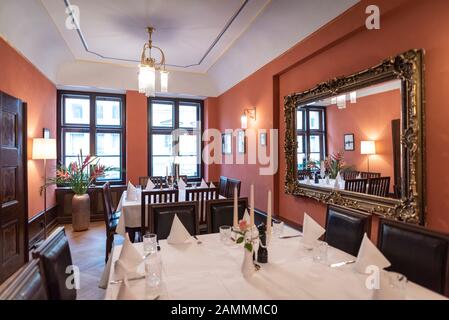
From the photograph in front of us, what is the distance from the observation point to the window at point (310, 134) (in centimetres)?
301

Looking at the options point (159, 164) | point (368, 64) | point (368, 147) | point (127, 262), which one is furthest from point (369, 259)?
point (159, 164)

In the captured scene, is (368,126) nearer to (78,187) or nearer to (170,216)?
(170,216)

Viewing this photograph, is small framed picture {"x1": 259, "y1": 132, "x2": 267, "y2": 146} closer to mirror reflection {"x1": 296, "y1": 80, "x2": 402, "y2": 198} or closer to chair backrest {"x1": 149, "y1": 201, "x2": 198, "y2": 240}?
mirror reflection {"x1": 296, "y1": 80, "x2": 402, "y2": 198}

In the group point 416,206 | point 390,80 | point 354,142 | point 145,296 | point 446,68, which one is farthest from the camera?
point 354,142

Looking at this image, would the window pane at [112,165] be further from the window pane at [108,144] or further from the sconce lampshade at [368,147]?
the sconce lampshade at [368,147]

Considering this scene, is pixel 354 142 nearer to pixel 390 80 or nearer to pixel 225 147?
pixel 390 80

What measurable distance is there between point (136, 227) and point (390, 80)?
9.70 feet

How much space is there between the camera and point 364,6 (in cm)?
220

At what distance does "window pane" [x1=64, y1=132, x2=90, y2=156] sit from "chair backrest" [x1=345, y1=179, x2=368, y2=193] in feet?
16.2

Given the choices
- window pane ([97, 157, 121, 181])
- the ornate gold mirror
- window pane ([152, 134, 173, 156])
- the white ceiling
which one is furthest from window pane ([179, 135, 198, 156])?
the ornate gold mirror

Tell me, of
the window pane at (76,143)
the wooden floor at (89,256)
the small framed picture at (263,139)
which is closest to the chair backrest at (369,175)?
the small framed picture at (263,139)

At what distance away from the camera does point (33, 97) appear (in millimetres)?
3697

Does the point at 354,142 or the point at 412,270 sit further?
the point at 354,142
